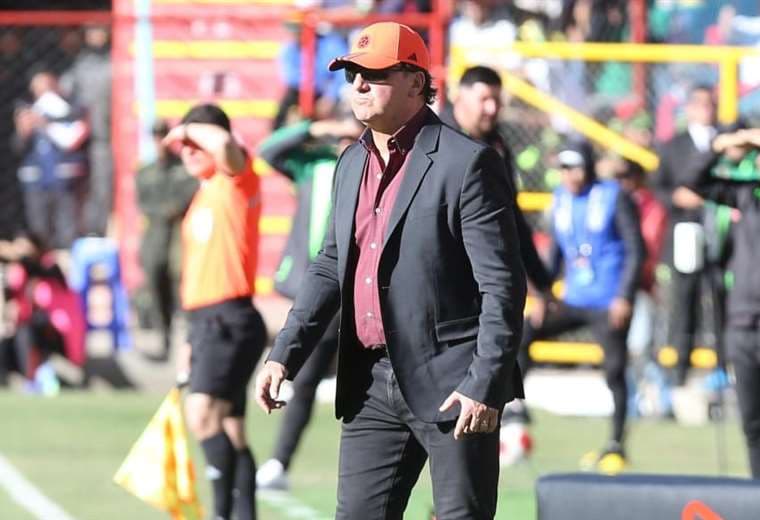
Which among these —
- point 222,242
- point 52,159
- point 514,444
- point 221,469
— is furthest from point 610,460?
point 52,159

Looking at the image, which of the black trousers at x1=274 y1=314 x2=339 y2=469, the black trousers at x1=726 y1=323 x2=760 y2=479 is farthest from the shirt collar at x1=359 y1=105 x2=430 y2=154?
the black trousers at x1=274 y1=314 x2=339 y2=469

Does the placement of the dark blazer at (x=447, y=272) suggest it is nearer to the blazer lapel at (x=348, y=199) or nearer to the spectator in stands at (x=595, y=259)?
the blazer lapel at (x=348, y=199)

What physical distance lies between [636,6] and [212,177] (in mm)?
9341

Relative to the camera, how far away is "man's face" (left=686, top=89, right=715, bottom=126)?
15586mm

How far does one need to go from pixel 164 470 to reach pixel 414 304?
3.08 meters

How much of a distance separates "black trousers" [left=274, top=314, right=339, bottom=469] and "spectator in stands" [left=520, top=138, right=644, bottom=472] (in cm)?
219

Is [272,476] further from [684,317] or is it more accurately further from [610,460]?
[684,317]

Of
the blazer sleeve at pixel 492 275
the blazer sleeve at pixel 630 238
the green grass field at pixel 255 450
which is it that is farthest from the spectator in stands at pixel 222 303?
the blazer sleeve at pixel 630 238

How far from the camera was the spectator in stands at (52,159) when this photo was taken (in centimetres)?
1853

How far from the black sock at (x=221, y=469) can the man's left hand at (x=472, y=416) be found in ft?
10.7

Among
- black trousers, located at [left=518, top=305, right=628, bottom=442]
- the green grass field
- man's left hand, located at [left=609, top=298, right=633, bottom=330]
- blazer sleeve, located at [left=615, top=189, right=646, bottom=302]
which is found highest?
blazer sleeve, located at [left=615, top=189, right=646, bottom=302]

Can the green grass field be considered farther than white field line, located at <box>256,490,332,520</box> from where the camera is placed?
Yes

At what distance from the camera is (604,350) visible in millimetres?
13336

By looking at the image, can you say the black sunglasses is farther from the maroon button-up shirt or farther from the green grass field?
the green grass field
